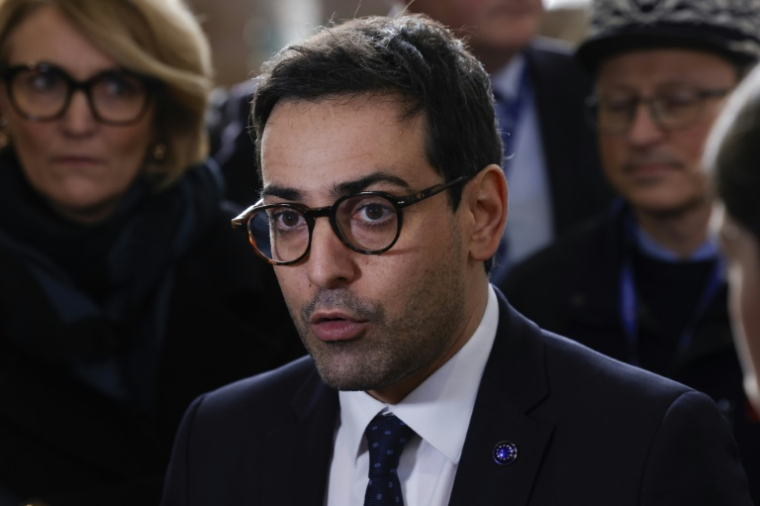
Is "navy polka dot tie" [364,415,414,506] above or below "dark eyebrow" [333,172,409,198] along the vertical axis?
below

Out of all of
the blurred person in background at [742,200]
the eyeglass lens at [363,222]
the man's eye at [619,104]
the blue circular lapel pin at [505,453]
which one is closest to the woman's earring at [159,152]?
the man's eye at [619,104]

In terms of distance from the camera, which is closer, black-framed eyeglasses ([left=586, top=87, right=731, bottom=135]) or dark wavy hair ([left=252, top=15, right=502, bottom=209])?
dark wavy hair ([left=252, top=15, right=502, bottom=209])

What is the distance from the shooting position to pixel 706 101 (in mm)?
3297

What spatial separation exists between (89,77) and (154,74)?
0.58ft

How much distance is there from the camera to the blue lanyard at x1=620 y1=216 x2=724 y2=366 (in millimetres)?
3166

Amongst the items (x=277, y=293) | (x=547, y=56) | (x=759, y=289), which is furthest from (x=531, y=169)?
(x=759, y=289)

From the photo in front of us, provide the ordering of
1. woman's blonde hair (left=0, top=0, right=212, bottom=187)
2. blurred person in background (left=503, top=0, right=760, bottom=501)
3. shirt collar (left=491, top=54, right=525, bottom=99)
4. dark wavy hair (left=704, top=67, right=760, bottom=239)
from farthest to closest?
shirt collar (left=491, top=54, right=525, bottom=99)
blurred person in background (left=503, top=0, right=760, bottom=501)
woman's blonde hair (left=0, top=0, right=212, bottom=187)
dark wavy hair (left=704, top=67, right=760, bottom=239)

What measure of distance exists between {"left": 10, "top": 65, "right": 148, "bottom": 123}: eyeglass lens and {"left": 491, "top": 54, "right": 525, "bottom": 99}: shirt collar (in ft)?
4.00

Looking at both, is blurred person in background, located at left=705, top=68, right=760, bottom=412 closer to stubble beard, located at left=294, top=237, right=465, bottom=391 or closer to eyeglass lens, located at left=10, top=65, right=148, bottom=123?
stubble beard, located at left=294, top=237, right=465, bottom=391

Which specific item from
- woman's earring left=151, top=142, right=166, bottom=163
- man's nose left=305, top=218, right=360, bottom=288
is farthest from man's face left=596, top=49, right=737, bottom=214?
man's nose left=305, top=218, right=360, bottom=288

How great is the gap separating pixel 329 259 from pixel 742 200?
0.72m

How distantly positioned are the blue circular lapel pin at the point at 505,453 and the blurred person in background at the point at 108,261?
1189 mm

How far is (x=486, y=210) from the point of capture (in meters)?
2.19

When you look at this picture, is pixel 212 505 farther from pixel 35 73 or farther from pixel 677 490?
pixel 35 73
